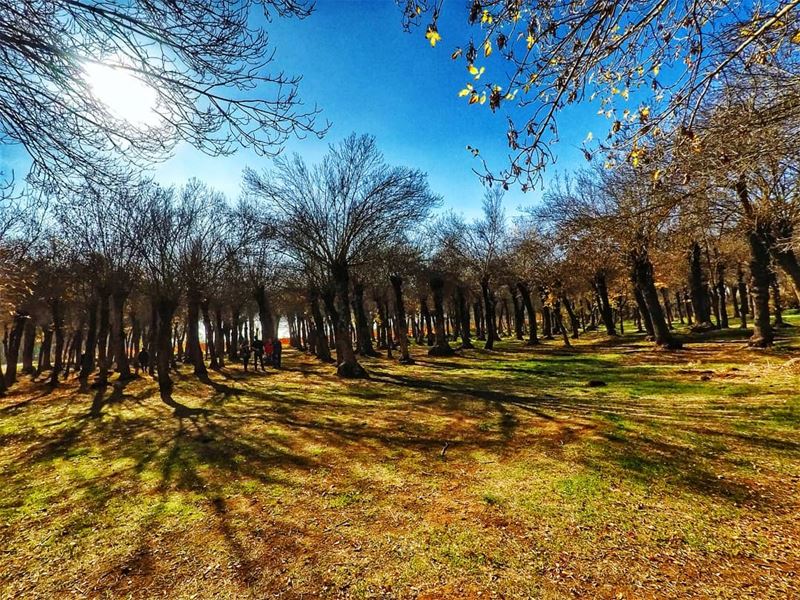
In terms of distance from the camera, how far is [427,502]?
4590 millimetres

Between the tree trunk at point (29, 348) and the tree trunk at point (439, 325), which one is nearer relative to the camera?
the tree trunk at point (439, 325)

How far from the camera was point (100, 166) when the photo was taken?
5676 mm

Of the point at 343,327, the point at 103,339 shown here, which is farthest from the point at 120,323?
the point at 343,327

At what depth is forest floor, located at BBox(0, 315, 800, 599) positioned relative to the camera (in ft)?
10.7

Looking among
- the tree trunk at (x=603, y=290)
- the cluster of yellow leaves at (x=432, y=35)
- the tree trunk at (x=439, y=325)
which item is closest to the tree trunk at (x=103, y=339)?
the tree trunk at (x=439, y=325)

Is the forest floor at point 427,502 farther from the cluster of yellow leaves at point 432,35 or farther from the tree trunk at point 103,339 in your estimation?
the tree trunk at point 103,339

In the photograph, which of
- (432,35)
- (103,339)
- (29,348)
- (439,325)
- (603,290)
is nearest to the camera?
(432,35)

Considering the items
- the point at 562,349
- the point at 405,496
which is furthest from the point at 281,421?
the point at 562,349

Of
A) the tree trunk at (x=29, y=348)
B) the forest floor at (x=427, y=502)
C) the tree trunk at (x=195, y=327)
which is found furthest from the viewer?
the tree trunk at (x=29, y=348)

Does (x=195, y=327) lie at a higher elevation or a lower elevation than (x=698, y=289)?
lower

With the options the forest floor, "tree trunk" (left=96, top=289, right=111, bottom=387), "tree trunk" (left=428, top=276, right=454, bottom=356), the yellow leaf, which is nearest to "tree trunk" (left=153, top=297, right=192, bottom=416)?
"tree trunk" (left=96, top=289, right=111, bottom=387)

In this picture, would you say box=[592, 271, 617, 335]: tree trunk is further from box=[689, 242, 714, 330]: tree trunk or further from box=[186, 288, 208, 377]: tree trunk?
box=[186, 288, 208, 377]: tree trunk

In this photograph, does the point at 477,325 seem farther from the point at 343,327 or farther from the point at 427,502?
the point at 427,502

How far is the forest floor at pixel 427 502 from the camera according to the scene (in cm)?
325
